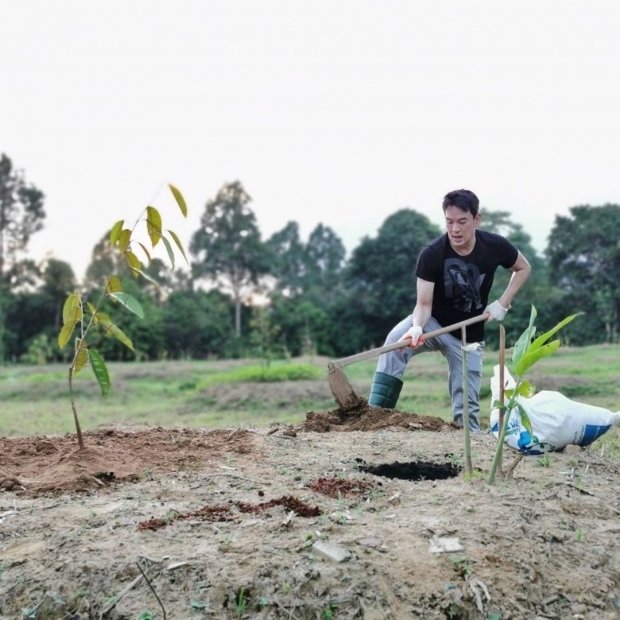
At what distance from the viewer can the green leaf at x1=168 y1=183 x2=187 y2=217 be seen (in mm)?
3447

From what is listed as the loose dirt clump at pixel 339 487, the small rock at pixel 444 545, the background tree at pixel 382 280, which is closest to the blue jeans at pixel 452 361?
the loose dirt clump at pixel 339 487

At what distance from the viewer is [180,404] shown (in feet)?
39.0

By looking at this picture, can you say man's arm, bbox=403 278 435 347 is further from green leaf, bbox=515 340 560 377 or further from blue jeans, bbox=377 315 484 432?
green leaf, bbox=515 340 560 377

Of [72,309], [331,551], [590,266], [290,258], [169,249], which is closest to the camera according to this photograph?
[331,551]

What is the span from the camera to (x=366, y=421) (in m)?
5.33

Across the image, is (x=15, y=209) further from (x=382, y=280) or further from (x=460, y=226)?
(x=460, y=226)

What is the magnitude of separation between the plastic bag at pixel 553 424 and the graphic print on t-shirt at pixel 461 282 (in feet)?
3.41

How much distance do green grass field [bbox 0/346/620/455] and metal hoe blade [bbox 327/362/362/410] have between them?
2072 mm

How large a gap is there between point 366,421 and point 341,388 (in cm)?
29

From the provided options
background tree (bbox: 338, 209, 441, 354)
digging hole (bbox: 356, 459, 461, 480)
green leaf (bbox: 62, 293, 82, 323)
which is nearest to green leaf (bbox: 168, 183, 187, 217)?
green leaf (bbox: 62, 293, 82, 323)

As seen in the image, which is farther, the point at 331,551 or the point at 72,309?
the point at 72,309

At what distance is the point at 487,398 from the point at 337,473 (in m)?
6.86

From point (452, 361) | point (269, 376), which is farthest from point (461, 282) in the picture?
point (269, 376)

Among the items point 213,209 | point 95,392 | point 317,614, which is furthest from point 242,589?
point 213,209
